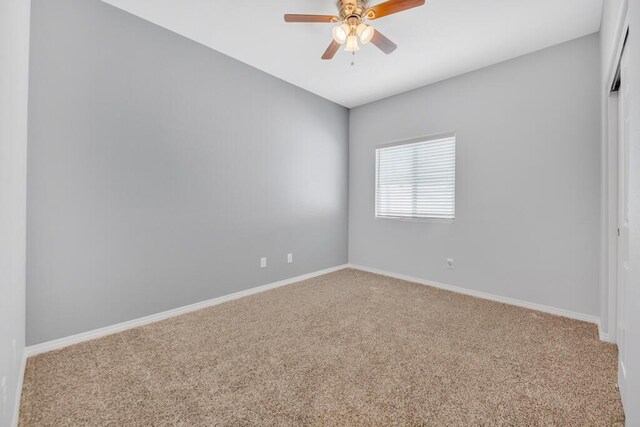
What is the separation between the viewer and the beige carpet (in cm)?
137

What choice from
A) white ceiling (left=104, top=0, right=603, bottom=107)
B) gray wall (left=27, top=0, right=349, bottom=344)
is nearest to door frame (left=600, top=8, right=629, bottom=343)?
white ceiling (left=104, top=0, right=603, bottom=107)

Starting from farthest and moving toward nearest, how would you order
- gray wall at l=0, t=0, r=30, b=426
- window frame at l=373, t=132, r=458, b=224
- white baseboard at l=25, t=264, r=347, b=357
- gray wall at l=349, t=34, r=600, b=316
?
window frame at l=373, t=132, r=458, b=224 < gray wall at l=349, t=34, r=600, b=316 < white baseboard at l=25, t=264, r=347, b=357 < gray wall at l=0, t=0, r=30, b=426

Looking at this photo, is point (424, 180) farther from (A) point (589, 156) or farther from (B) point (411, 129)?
(A) point (589, 156)

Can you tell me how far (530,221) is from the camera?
279 centimetres

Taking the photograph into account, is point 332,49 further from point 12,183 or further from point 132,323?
point 132,323

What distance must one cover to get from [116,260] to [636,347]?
3188 millimetres

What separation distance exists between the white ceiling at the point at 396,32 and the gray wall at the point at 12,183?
3.56 ft

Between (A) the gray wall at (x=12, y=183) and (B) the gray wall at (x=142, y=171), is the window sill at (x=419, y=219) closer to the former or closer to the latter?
(B) the gray wall at (x=142, y=171)

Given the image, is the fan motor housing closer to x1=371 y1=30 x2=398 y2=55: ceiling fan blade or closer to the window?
x1=371 y1=30 x2=398 y2=55: ceiling fan blade

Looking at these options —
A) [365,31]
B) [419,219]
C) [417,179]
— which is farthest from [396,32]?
[419,219]

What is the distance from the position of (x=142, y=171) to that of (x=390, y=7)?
235 cm

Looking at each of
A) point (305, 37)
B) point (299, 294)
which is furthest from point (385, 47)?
point (299, 294)

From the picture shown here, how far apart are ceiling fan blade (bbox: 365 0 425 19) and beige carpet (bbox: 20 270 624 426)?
7.81 ft

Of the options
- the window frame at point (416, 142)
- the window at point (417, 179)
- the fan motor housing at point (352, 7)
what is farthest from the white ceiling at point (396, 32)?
the window at point (417, 179)
